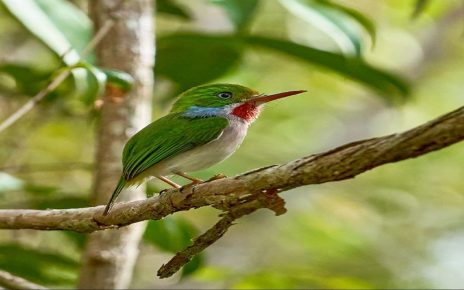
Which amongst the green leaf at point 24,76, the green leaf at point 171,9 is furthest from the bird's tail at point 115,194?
the green leaf at point 171,9

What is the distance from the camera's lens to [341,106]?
22.3 feet

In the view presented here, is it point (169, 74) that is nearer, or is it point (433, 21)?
point (169, 74)

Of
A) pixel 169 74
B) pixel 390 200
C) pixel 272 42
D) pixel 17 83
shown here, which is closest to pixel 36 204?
pixel 17 83

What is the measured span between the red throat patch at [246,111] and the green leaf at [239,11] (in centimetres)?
72

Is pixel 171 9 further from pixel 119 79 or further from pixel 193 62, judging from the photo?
pixel 119 79

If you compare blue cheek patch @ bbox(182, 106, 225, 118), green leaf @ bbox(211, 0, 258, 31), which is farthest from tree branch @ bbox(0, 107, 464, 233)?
green leaf @ bbox(211, 0, 258, 31)

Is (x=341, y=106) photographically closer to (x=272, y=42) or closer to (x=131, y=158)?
(x=272, y=42)

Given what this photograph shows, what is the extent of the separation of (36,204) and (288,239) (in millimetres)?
2946

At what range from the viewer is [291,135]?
21.8 feet

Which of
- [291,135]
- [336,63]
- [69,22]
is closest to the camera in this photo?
[69,22]

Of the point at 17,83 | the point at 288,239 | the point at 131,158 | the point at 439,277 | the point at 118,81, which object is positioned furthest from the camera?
the point at 288,239

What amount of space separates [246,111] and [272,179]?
1.03m

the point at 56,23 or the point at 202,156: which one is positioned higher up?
the point at 56,23

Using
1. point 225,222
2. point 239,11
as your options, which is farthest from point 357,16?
point 225,222
